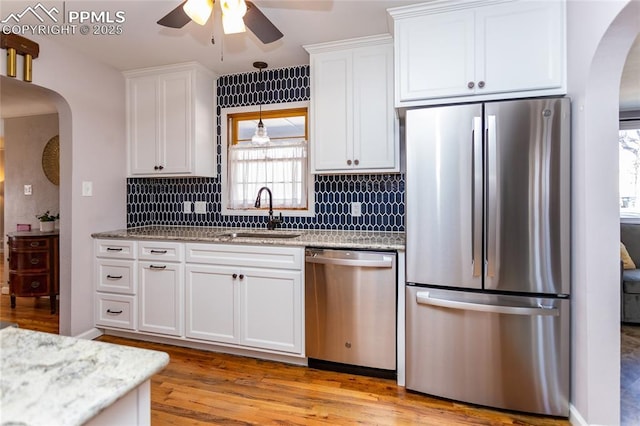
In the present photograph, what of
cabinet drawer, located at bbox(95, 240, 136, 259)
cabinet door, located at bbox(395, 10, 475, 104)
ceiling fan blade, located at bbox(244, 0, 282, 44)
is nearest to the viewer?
ceiling fan blade, located at bbox(244, 0, 282, 44)

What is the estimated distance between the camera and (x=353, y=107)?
263 cm

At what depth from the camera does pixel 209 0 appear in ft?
5.27

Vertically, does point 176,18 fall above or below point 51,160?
above

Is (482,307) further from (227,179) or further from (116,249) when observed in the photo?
(116,249)

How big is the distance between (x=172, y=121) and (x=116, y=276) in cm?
147

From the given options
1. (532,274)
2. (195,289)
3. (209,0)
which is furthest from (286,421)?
(209,0)

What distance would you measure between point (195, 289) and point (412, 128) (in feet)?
6.60

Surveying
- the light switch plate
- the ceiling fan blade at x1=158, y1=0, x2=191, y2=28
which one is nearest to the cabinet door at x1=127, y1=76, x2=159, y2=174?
the light switch plate

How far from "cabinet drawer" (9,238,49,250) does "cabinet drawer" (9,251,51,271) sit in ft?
0.19

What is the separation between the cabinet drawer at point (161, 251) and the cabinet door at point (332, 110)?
51.6 inches

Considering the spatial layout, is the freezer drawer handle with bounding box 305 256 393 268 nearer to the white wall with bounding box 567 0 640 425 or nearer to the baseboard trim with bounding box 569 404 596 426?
the white wall with bounding box 567 0 640 425

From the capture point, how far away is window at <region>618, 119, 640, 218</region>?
4.02m

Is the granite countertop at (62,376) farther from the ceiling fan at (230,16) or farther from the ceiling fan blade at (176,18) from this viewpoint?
the ceiling fan blade at (176,18)

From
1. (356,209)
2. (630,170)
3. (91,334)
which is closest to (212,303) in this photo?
(91,334)
